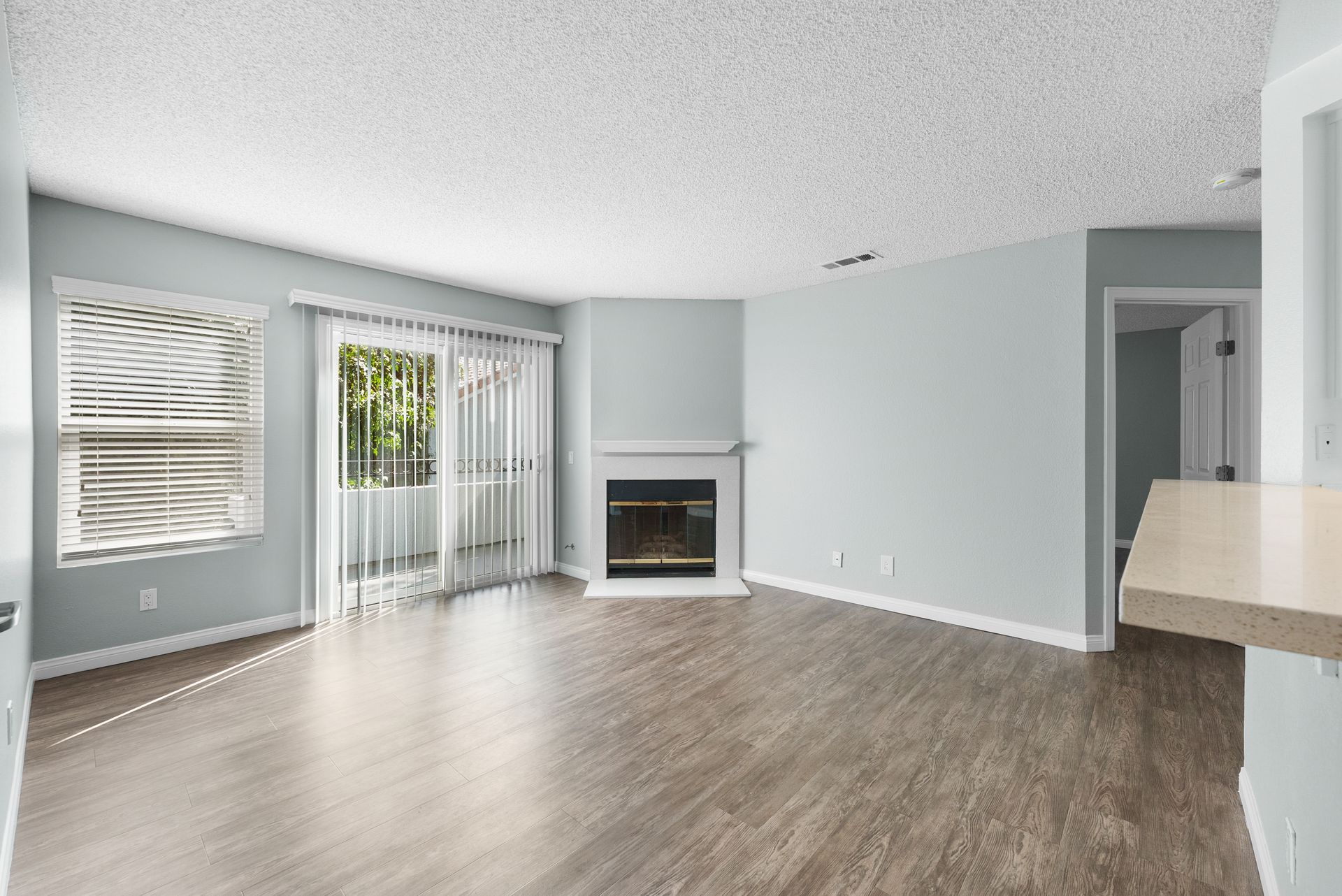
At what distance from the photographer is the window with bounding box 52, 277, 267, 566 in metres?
3.08

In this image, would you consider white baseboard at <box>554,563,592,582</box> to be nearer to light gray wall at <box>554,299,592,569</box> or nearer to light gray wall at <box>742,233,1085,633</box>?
light gray wall at <box>554,299,592,569</box>

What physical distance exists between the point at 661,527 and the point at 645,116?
3.46 m

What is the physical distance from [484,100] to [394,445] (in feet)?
9.10

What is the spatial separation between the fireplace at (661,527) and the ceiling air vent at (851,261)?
1.95 m

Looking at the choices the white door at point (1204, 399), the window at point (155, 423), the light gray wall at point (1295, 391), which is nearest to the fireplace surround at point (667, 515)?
the window at point (155, 423)

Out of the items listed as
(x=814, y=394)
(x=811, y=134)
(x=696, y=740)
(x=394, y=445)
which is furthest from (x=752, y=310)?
(x=696, y=740)

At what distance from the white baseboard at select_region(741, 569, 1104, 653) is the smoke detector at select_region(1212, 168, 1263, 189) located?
2.39 metres

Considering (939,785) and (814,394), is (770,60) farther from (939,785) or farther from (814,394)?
(814,394)

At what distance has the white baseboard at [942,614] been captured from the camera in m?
3.46

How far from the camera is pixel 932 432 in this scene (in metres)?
4.05

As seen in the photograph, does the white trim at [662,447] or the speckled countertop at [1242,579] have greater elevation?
the white trim at [662,447]

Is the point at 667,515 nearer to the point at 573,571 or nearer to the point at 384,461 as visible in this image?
the point at 573,571

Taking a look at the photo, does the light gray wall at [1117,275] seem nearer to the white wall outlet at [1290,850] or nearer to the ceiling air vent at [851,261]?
the ceiling air vent at [851,261]

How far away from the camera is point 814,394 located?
15.3 feet
